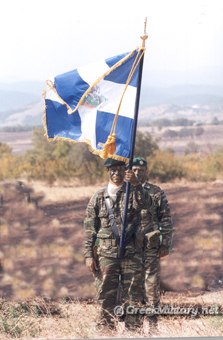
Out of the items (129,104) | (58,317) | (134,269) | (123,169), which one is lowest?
(58,317)

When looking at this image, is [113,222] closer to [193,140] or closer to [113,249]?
[113,249]

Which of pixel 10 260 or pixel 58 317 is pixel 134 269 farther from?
pixel 10 260

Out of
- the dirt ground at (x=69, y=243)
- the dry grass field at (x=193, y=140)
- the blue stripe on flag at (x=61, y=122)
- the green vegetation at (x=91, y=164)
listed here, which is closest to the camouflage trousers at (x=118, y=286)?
the blue stripe on flag at (x=61, y=122)

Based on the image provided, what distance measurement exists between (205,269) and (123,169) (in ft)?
6.99

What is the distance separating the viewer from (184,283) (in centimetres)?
928

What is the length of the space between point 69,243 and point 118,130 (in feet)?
6.92

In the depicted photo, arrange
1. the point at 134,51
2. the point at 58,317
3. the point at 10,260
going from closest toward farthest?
the point at 134,51 < the point at 58,317 < the point at 10,260

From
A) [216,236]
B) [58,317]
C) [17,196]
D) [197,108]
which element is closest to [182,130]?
[197,108]

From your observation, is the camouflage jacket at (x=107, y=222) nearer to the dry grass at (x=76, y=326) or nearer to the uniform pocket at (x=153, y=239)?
the uniform pocket at (x=153, y=239)

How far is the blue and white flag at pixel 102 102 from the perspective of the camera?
24.2 ft

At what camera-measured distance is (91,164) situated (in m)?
9.54

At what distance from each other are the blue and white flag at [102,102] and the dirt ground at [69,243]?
1.94m

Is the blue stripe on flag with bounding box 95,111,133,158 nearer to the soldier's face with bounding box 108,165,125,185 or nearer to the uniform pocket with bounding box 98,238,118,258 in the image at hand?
the soldier's face with bounding box 108,165,125,185

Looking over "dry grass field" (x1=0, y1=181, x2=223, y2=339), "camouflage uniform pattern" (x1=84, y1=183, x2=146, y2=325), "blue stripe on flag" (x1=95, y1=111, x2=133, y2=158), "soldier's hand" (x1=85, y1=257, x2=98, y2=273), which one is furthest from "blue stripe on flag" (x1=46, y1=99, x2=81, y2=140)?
"dry grass field" (x1=0, y1=181, x2=223, y2=339)
